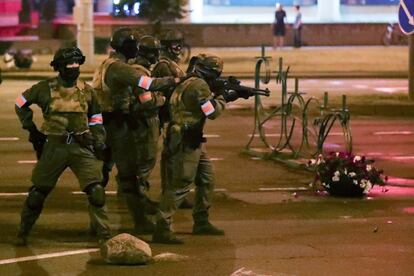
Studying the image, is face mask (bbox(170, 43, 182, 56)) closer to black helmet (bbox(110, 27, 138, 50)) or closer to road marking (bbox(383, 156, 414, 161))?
black helmet (bbox(110, 27, 138, 50))

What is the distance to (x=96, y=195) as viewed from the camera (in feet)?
29.6

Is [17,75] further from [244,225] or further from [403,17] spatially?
[244,225]

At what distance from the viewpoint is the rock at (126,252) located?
854cm

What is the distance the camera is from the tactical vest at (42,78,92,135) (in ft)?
29.5

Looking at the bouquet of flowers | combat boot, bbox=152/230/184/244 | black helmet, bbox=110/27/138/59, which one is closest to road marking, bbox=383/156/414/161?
the bouquet of flowers

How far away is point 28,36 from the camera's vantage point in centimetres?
3753

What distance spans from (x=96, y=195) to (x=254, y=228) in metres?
1.80

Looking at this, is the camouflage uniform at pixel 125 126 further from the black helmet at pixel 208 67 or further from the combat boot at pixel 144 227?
the black helmet at pixel 208 67

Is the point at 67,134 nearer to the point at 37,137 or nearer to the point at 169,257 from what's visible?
the point at 37,137

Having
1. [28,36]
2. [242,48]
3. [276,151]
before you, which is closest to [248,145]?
[276,151]

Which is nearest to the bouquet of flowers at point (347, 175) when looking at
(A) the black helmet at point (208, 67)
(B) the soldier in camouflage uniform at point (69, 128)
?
(A) the black helmet at point (208, 67)

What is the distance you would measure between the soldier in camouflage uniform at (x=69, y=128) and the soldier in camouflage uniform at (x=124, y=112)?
0.74 metres

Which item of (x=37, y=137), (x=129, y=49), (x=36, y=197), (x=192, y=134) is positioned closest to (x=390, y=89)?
(x=129, y=49)

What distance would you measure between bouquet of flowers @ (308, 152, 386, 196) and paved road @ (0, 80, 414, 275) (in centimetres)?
16
